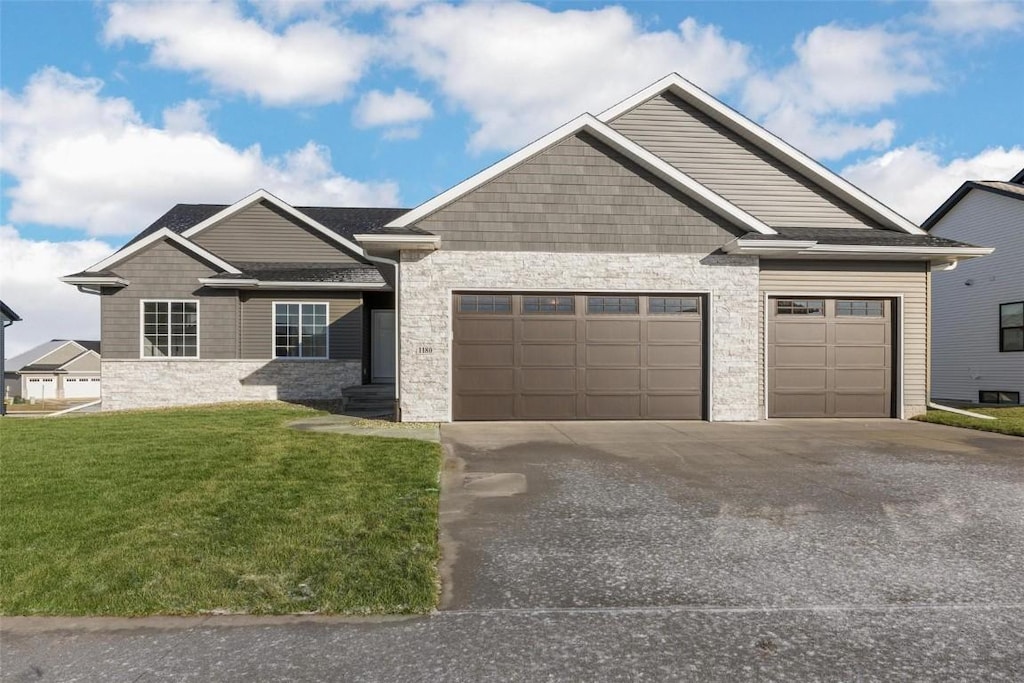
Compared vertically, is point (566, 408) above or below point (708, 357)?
below

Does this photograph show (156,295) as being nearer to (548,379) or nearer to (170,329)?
(170,329)

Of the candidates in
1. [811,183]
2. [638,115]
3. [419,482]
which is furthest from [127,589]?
[811,183]

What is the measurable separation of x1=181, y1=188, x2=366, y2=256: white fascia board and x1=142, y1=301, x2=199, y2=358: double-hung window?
2612 mm

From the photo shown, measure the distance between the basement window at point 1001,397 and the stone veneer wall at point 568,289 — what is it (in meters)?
11.2

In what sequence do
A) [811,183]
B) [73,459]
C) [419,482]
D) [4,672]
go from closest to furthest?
[4,672] → [419,482] → [73,459] → [811,183]

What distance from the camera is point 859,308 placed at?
13.9 metres

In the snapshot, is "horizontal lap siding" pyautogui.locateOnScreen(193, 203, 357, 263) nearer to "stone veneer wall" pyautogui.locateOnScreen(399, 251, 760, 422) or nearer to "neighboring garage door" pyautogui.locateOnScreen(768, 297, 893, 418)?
"stone veneer wall" pyautogui.locateOnScreen(399, 251, 760, 422)

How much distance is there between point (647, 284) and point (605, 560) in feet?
28.6

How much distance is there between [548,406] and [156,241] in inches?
477

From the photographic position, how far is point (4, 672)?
3.37m

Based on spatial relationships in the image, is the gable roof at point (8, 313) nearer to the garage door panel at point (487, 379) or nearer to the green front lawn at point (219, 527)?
the green front lawn at point (219, 527)

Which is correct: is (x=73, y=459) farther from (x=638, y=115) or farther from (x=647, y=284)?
(x=638, y=115)

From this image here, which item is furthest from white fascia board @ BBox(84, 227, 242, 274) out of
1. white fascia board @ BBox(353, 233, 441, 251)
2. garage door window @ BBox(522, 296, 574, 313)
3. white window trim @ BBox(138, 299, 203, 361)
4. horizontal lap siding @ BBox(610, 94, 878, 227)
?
horizontal lap siding @ BBox(610, 94, 878, 227)

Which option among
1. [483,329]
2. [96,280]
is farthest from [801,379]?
[96,280]
